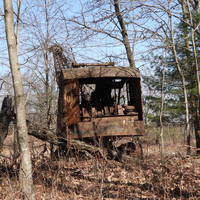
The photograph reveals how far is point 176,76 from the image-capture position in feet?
44.8

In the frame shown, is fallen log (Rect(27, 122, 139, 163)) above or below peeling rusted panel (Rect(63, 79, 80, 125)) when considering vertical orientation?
below

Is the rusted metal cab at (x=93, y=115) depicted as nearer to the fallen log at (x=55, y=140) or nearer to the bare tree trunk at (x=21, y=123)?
the fallen log at (x=55, y=140)

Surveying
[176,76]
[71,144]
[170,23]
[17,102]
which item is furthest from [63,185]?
[176,76]

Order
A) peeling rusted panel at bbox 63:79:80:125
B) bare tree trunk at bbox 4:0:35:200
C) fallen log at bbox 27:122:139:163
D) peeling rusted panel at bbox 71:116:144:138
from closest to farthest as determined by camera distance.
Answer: bare tree trunk at bbox 4:0:35:200, fallen log at bbox 27:122:139:163, peeling rusted panel at bbox 71:116:144:138, peeling rusted panel at bbox 63:79:80:125

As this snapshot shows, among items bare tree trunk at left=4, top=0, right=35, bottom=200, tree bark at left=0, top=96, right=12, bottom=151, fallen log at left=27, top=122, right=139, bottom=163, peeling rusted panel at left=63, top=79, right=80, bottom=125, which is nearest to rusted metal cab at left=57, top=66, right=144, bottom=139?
peeling rusted panel at left=63, top=79, right=80, bottom=125

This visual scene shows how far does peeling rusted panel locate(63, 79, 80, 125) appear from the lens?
20.5 ft

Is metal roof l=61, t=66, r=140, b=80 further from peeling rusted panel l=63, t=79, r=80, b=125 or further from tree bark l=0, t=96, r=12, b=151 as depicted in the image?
tree bark l=0, t=96, r=12, b=151

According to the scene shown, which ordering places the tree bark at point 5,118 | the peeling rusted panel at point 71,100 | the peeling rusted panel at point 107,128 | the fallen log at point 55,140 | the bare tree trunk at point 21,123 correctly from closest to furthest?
1. the bare tree trunk at point 21,123
2. the tree bark at point 5,118
3. the fallen log at point 55,140
4. the peeling rusted panel at point 107,128
5. the peeling rusted panel at point 71,100

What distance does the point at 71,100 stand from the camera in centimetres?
630

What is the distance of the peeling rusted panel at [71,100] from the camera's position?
6.24 m

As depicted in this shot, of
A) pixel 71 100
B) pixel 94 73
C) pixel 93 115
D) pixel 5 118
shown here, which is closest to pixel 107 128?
pixel 93 115

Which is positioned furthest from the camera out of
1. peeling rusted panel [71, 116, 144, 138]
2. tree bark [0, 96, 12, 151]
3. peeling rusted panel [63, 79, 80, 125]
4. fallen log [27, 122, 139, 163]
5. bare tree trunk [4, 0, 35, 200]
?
peeling rusted panel [63, 79, 80, 125]

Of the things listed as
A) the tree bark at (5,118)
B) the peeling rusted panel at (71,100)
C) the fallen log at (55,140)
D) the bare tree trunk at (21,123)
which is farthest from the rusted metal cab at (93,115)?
the bare tree trunk at (21,123)

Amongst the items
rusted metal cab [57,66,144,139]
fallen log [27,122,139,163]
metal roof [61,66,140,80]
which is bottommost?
fallen log [27,122,139,163]
